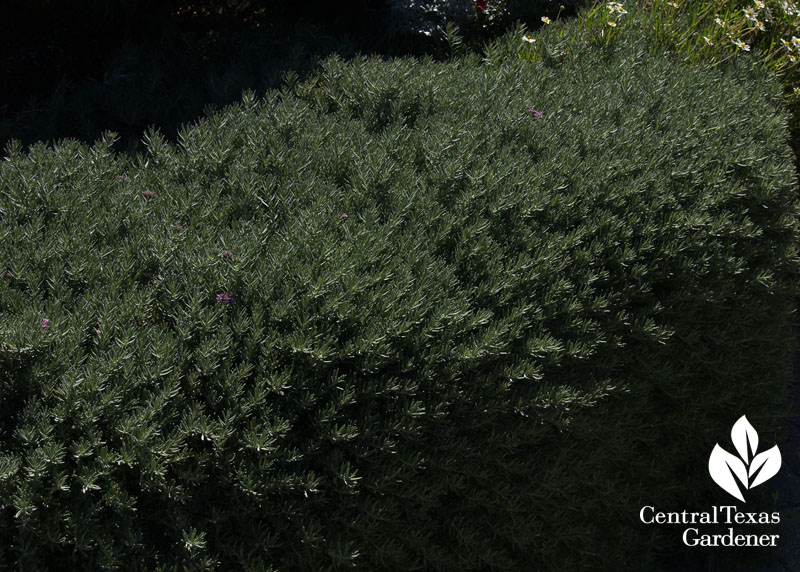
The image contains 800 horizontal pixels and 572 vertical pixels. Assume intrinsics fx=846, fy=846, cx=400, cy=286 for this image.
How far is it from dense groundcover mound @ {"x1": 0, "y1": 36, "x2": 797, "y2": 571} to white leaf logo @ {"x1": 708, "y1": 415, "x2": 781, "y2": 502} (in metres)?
0.06

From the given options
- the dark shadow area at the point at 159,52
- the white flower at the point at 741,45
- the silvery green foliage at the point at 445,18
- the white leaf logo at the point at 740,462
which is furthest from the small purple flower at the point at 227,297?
the white flower at the point at 741,45

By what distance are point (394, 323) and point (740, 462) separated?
2.02 m

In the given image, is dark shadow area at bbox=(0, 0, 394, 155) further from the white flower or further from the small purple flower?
the white flower

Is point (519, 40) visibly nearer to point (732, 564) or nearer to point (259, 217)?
point (259, 217)

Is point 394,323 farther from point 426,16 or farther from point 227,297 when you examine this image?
point 426,16

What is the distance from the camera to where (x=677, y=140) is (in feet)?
11.1

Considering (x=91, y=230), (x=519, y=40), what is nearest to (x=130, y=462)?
(x=91, y=230)

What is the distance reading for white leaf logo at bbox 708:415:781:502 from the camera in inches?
138

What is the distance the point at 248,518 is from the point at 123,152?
181 centimetres

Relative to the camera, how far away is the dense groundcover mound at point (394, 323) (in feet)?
6.79

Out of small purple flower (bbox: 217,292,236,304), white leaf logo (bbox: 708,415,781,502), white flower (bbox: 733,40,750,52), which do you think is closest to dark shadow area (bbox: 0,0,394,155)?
small purple flower (bbox: 217,292,236,304)

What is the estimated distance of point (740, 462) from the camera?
3.58m

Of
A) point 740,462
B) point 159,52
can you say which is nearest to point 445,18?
point 159,52

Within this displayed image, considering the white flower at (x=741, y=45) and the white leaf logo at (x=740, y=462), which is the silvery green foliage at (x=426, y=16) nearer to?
the white flower at (x=741, y=45)
